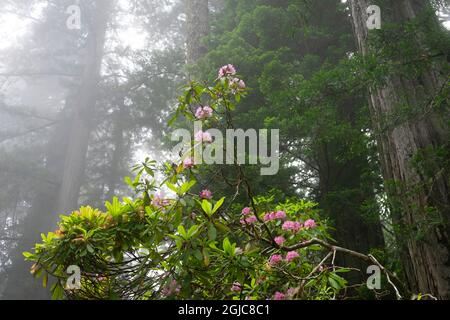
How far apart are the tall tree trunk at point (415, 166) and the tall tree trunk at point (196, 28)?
3634 mm

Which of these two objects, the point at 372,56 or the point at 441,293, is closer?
the point at 441,293

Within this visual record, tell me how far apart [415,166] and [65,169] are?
37.1 feet

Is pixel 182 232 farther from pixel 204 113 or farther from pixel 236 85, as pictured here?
pixel 236 85

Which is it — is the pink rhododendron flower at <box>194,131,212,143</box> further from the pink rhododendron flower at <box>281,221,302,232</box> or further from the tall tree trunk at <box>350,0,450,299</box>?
the tall tree trunk at <box>350,0,450,299</box>

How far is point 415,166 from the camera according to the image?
10.3ft

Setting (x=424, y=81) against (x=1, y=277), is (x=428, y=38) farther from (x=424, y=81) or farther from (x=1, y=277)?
(x=1, y=277)

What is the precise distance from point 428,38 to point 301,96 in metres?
1.18

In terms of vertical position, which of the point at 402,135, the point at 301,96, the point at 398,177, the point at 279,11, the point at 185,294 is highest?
the point at 279,11

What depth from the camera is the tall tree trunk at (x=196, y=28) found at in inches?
283

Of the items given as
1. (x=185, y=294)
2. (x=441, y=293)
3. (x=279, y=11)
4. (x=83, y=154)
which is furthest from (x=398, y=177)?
(x=83, y=154)

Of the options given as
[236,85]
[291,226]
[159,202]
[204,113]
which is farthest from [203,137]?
[291,226]

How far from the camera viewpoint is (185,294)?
6.85 ft

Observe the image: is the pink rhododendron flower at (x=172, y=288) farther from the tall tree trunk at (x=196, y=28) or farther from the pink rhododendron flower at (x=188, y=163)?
the tall tree trunk at (x=196, y=28)

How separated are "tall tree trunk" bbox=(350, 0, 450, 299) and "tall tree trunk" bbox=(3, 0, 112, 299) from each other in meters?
9.78
